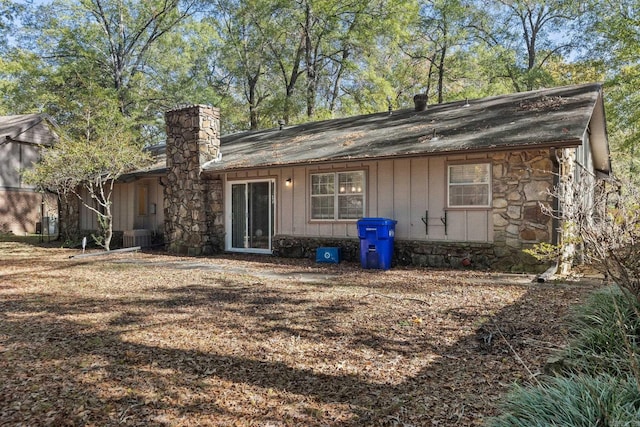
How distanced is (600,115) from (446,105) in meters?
3.84

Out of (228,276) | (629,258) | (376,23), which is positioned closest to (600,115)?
(629,258)

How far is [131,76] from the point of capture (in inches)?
942

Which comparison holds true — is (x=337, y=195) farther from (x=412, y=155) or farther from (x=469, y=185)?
(x=469, y=185)

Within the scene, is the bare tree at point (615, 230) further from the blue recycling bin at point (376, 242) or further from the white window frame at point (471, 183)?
the blue recycling bin at point (376, 242)

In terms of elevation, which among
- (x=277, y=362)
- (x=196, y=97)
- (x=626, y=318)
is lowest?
(x=277, y=362)

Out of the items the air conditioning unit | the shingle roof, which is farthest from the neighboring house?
the shingle roof

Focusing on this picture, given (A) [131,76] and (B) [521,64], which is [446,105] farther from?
(A) [131,76]

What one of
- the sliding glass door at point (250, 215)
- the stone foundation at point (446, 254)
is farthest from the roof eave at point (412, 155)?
the stone foundation at point (446, 254)

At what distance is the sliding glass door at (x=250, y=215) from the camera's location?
11477 millimetres

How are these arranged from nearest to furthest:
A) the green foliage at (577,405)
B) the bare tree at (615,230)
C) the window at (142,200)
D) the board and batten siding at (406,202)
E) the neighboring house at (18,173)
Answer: the green foliage at (577,405)
the bare tree at (615,230)
the board and batten siding at (406,202)
the window at (142,200)
the neighboring house at (18,173)

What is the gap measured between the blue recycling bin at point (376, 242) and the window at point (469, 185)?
1.46m

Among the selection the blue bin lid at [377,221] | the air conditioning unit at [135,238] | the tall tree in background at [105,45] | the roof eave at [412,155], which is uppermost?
the tall tree in background at [105,45]

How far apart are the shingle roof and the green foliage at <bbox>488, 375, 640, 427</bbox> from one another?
5842mm

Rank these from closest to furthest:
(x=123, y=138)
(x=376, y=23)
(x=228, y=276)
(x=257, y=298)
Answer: (x=257, y=298) < (x=228, y=276) < (x=123, y=138) < (x=376, y=23)
